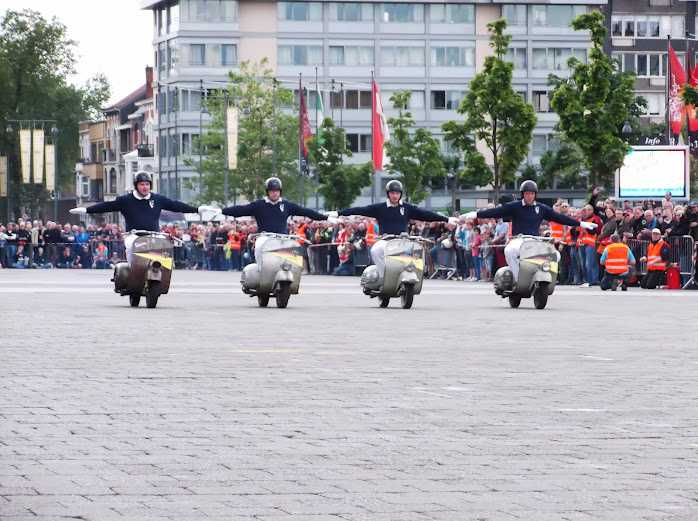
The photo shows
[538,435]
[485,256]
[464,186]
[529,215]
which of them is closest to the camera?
[538,435]

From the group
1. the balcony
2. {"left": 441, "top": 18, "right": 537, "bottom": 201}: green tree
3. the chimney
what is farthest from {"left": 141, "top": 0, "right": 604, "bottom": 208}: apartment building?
{"left": 441, "top": 18, "right": 537, "bottom": 201}: green tree

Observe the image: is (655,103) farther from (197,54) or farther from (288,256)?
(288,256)

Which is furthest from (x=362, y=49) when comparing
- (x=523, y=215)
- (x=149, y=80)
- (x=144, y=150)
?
(x=523, y=215)

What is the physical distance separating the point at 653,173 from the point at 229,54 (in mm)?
81431

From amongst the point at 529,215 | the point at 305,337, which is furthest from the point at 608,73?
the point at 305,337

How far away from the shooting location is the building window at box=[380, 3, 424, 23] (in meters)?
125

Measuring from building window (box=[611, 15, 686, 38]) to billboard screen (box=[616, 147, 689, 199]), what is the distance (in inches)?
3135

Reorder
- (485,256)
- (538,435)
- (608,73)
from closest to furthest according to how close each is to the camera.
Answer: (538,435)
(485,256)
(608,73)

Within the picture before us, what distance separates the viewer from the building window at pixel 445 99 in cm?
12531

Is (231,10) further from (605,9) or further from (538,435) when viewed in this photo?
(538,435)

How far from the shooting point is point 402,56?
12494 centimetres

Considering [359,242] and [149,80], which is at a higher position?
[149,80]

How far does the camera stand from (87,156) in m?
171

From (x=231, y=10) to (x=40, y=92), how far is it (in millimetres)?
17621
